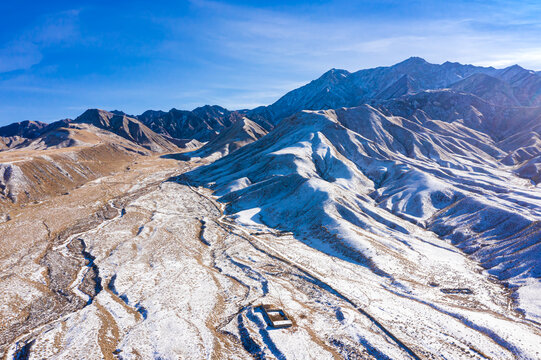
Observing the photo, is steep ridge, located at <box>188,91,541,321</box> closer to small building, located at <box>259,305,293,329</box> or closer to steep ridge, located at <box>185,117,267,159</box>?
small building, located at <box>259,305,293,329</box>

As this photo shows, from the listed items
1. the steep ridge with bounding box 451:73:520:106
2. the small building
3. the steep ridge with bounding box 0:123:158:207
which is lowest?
the small building

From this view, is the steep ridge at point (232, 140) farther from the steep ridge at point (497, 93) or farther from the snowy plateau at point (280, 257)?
the steep ridge at point (497, 93)

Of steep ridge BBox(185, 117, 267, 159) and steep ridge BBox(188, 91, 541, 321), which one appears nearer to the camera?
steep ridge BBox(188, 91, 541, 321)

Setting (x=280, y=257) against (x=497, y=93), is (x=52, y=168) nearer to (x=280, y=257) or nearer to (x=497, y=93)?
(x=280, y=257)

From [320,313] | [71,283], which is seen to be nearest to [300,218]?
[320,313]

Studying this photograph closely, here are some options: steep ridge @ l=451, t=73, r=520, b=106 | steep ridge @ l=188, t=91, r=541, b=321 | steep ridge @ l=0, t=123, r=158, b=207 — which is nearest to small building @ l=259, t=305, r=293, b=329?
steep ridge @ l=188, t=91, r=541, b=321

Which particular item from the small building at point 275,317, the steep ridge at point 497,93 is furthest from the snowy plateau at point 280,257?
the steep ridge at point 497,93
